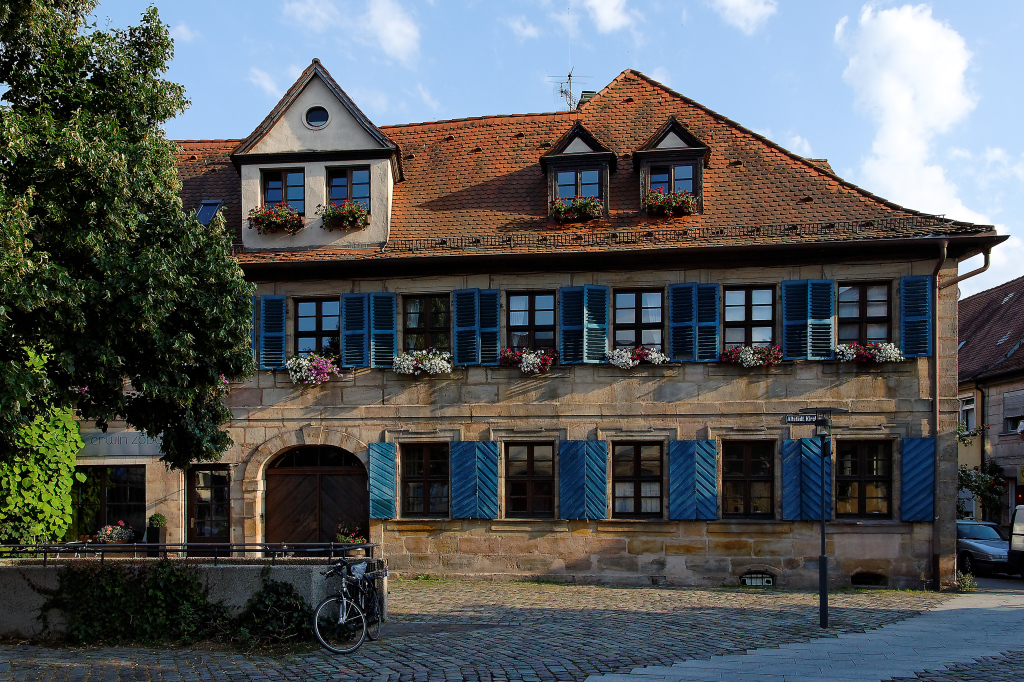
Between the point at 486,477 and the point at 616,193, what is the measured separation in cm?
585

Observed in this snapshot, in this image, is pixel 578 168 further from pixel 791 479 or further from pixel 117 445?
pixel 117 445

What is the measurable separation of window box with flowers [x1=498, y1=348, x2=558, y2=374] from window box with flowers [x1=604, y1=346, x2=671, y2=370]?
1.06m

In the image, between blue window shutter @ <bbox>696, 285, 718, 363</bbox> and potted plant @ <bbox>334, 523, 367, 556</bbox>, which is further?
potted plant @ <bbox>334, 523, 367, 556</bbox>

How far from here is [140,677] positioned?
8312 mm

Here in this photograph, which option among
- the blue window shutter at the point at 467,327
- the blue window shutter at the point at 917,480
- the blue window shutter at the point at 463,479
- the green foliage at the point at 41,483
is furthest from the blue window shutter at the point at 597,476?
the green foliage at the point at 41,483

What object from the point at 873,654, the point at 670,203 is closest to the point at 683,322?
the point at 670,203

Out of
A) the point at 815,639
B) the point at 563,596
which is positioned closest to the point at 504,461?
the point at 563,596

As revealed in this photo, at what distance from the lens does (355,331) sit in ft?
53.4

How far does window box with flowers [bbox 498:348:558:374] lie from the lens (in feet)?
51.6

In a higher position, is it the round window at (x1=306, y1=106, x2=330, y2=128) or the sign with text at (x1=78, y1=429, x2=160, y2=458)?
the round window at (x1=306, y1=106, x2=330, y2=128)

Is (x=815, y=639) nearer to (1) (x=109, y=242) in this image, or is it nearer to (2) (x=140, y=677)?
(2) (x=140, y=677)

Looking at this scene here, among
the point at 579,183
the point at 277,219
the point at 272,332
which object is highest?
the point at 579,183

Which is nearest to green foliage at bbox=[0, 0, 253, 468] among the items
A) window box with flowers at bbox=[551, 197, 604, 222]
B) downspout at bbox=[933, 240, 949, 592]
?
window box with flowers at bbox=[551, 197, 604, 222]

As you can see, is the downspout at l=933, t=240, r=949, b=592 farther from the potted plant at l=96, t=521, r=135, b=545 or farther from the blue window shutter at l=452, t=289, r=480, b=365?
the potted plant at l=96, t=521, r=135, b=545
